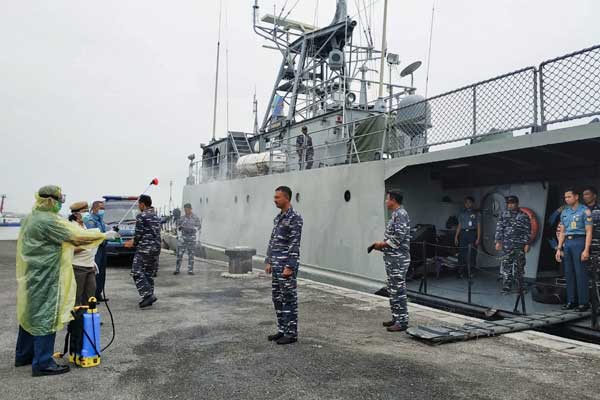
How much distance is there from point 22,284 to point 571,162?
769 cm

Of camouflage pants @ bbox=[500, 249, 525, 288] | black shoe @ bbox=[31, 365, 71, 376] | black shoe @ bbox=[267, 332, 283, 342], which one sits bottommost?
black shoe @ bbox=[31, 365, 71, 376]

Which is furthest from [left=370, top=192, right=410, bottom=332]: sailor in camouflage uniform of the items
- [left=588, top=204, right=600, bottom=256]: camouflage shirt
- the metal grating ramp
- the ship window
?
the ship window

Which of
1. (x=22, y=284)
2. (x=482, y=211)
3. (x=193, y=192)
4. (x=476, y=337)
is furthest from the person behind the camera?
(x=193, y=192)

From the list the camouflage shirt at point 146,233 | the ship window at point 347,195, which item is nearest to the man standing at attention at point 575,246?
the ship window at point 347,195

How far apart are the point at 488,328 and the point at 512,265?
2.58 meters

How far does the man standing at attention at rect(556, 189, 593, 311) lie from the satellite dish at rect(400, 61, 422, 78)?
5.15m

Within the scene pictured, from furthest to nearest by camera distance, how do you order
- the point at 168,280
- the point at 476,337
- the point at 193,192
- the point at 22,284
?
the point at 193,192 → the point at 168,280 → the point at 476,337 → the point at 22,284

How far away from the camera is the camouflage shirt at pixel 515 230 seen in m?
7.22

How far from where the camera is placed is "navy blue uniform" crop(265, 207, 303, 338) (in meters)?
4.82

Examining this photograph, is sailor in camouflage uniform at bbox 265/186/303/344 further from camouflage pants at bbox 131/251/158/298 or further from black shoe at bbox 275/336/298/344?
camouflage pants at bbox 131/251/158/298

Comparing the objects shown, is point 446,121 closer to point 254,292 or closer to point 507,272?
point 507,272

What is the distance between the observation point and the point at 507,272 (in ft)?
24.2

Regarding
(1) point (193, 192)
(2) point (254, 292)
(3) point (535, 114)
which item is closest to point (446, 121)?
(3) point (535, 114)

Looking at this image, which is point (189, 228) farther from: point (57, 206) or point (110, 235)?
point (57, 206)
